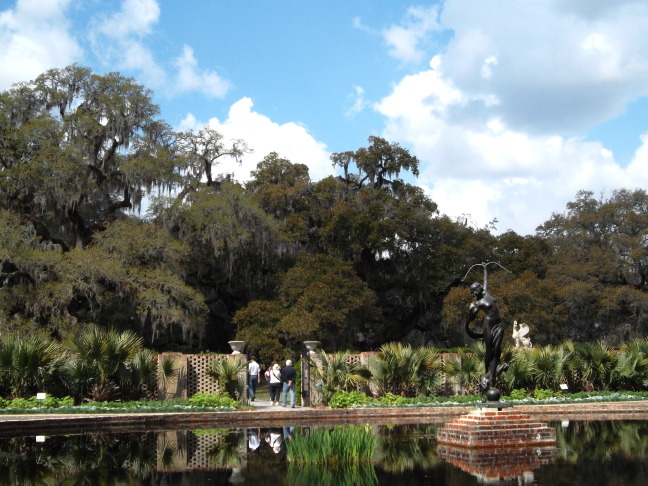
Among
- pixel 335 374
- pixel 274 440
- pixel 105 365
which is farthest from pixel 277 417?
pixel 274 440

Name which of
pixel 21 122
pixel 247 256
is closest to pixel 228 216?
pixel 247 256

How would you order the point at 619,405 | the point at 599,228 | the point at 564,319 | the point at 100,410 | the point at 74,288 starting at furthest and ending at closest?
the point at 599,228, the point at 564,319, the point at 74,288, the point at 619,405, the point at 100,410

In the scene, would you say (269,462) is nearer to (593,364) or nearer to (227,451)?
(227,451)

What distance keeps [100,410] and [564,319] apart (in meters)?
23.7

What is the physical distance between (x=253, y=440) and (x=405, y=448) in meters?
3.14

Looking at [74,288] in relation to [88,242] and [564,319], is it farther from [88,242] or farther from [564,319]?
[564,319]

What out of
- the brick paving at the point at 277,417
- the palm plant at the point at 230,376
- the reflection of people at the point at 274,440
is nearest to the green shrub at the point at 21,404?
the brick paving at the point at 277,417

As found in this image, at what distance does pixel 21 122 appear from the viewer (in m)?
30.4

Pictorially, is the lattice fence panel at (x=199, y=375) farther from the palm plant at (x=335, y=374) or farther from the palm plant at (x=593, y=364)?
the palm plant at (x=593, y=364)

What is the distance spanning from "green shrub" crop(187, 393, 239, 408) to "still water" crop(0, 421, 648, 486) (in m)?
4.22

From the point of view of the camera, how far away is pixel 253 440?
13852 mm

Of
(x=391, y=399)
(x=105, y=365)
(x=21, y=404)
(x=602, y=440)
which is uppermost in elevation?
(x=105, y=365)

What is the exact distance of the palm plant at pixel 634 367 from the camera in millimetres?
23000

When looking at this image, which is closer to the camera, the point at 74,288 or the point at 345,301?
the point at 74,288
